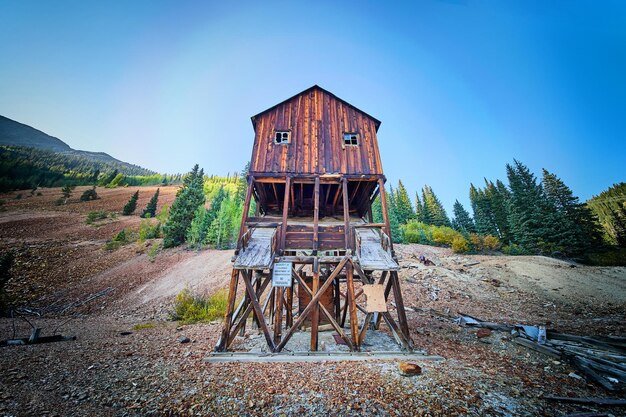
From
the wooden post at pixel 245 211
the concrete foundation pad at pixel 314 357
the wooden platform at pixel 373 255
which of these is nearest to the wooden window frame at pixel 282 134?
the wooden post at pixel 245 211

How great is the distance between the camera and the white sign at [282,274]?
7.95m

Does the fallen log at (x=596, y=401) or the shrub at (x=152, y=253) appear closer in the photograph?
the fallen log at (x=596, y=401)

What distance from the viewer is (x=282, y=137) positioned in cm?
1095

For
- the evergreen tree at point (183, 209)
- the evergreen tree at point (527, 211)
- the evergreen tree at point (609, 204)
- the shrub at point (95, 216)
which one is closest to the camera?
the evergreen tree at point (183, 209)

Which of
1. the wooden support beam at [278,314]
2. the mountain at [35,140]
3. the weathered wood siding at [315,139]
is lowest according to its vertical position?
the wooden support beam at [278,314]

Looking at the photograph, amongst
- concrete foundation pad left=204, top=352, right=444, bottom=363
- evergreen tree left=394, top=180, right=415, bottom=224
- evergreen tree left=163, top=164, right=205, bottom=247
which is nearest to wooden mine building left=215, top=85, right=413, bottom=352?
concrete foundation pad left=204, top=352, right=444, bottom=363

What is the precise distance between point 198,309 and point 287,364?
32.2 ft

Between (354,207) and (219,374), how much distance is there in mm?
11079

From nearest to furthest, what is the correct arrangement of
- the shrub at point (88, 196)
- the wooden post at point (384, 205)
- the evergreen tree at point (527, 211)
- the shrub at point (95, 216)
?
the wooden post at point (384, 205) → the evergreen tree at point (527, 211) → the shrub at point (95, 216) → the shrub at point (88, 196)

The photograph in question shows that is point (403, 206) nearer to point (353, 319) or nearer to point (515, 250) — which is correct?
point (515, 250)

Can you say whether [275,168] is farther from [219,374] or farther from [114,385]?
[114,385]

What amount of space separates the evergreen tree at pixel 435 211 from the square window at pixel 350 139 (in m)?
58.4

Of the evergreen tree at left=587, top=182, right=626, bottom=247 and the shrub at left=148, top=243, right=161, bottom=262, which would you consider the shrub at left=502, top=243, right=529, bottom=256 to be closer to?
the evergreen tree at left=587, top=182, right=626, bottom=247

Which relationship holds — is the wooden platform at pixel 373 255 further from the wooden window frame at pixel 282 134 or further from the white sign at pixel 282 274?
the wooden window frame at pixel 282 134
